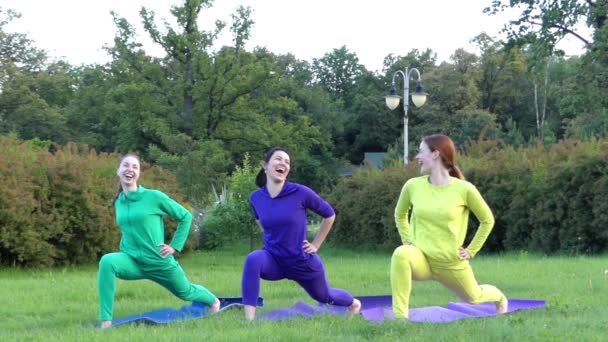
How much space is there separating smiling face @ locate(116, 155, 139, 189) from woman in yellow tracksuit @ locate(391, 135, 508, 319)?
2852 mm

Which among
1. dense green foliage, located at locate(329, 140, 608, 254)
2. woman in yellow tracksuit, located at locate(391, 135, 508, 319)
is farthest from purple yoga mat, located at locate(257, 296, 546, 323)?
dense green foliage, located at locate(329, 140, 608, 254)

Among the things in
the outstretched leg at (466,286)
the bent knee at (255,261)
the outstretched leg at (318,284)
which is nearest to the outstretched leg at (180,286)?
the bent knee at (255,261)

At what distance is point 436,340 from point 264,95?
44.8 metres

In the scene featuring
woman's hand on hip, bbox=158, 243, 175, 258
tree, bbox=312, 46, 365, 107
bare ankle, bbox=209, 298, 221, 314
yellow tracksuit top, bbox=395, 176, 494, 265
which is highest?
tree, bbox=312, 46, 365, 107

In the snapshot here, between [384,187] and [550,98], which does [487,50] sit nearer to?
[550,98]

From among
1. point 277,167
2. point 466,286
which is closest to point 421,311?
point 466,286

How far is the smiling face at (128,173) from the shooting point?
859cm

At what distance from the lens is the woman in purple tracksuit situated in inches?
325

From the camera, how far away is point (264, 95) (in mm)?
50969

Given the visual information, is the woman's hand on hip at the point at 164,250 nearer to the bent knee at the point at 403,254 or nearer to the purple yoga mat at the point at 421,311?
the purple yoga mat at the point at 421,311

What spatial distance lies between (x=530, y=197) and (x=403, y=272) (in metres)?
14.6

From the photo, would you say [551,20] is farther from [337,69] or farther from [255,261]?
[337,69]

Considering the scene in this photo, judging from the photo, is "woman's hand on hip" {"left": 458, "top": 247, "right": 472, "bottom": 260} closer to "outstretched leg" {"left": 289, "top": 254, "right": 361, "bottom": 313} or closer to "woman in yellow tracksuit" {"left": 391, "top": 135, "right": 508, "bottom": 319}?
"woman in yellow tracksuit" {"left": 391, "top": 135, "right": 508, "bottom": 319}

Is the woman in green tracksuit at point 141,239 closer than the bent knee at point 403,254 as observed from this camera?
No
